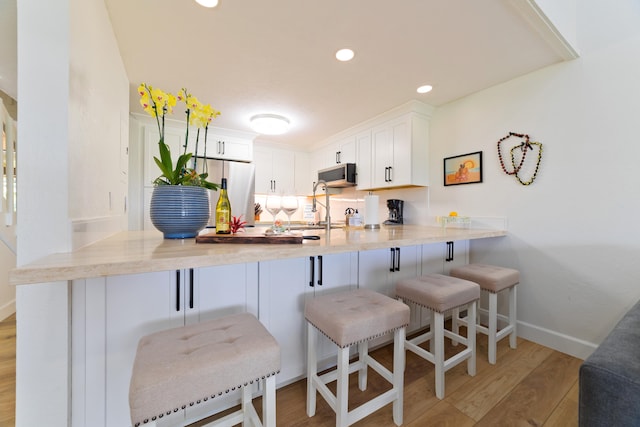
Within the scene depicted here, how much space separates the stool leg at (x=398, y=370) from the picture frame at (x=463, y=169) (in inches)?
73.6

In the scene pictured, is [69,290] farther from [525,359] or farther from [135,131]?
[135,131]

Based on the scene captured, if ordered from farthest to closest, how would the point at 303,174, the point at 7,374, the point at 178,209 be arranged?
1. the point at 303,174
2. the point at 7,374
3. the point at 178,209

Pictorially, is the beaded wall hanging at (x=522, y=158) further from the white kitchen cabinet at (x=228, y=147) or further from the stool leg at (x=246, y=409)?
the white kitchen cabinet at (x=228, y=147)

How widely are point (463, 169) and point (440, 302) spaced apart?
65.9 inches

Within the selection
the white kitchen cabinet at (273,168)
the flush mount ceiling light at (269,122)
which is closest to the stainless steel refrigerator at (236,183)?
the white kitchen cabinet at (273,168)

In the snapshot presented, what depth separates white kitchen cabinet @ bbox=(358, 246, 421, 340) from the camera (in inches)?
67.3

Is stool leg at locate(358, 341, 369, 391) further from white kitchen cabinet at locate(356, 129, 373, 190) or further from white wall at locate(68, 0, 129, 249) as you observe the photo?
white kitchen cabinet at locate(356, 129, 373, 190)

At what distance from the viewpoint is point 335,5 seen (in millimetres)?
1387

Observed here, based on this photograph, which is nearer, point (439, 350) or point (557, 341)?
point (439, 350)

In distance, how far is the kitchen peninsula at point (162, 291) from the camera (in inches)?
29.2

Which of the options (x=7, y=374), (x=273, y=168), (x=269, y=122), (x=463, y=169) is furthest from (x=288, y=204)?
(x=273, y=168)

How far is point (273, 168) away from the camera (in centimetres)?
416

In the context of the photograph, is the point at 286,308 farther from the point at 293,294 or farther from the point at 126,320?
the point at 126,320

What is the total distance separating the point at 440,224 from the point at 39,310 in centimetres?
291
